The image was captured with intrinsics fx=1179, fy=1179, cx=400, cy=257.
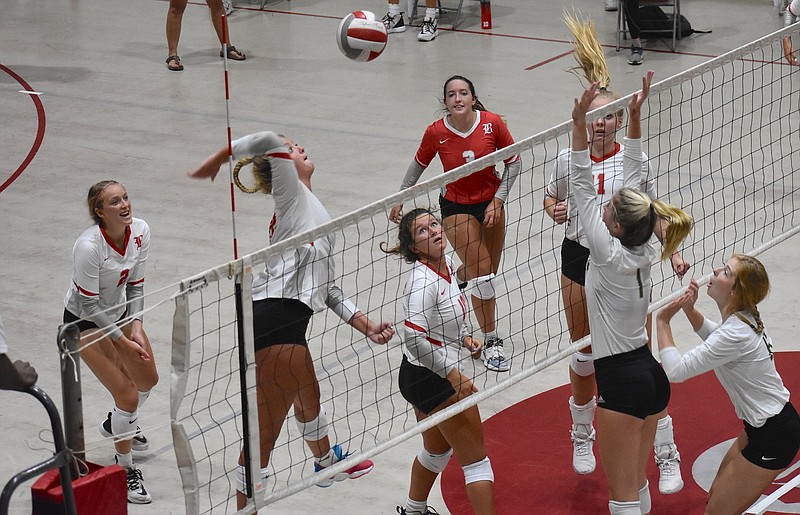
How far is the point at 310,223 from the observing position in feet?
17.8

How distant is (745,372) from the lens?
5.30 metres

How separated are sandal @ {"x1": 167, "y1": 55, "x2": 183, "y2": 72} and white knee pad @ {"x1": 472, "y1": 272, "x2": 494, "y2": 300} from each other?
688cm

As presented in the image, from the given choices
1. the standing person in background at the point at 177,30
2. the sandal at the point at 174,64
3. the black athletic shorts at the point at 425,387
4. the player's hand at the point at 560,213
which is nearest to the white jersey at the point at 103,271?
the black athletic shorts at the point at 425,387

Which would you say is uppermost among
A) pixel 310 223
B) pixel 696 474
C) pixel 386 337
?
pixel 310 223

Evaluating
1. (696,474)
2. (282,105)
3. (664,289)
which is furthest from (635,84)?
(696,474)

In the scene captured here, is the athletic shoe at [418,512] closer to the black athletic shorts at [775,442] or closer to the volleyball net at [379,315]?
the volleyball net at [379,315]

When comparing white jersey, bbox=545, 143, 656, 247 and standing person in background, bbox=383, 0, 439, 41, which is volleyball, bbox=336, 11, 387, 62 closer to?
white jersey, bbox=545, 143, 656, 247

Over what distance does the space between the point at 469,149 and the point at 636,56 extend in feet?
20.9

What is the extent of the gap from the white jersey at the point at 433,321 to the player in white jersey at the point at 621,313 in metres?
0.63

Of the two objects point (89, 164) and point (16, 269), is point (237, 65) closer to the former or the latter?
point (89, 164)

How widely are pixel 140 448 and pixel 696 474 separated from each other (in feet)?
9.86

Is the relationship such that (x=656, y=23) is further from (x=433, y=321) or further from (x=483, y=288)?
(x=433, y=321)

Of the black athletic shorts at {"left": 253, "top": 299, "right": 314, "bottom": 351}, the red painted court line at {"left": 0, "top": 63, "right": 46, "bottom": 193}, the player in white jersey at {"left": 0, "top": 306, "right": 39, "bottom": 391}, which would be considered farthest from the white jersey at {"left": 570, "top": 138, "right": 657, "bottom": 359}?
the red painted court line at {"left": 0, "top": 63, "right": 46, "bottom": 193}

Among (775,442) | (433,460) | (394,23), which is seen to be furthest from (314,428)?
(394,23)
